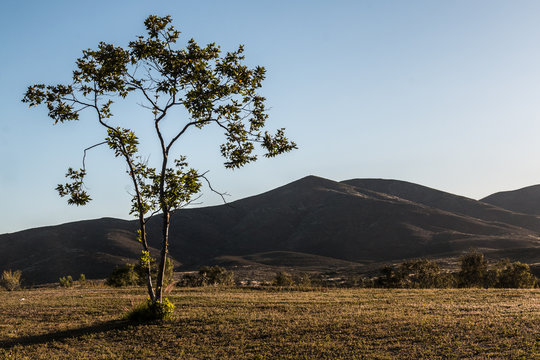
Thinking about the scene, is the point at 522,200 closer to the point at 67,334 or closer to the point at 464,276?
the point at 464,276

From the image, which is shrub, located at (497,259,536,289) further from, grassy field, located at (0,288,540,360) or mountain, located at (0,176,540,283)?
mountain, located at (0,176,540,283)

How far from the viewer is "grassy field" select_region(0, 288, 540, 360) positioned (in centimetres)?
1027

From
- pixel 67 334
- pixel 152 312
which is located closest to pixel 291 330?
pixel 152 312

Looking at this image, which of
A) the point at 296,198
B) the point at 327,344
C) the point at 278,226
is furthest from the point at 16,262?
the point at 327,344

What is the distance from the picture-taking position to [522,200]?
186 metres

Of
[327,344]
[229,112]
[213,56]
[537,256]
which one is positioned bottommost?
[537,256]

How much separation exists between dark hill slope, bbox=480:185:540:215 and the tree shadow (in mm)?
187043

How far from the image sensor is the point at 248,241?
137125 millimetres

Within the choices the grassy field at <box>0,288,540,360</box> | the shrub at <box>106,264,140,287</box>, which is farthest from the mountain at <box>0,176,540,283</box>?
the grassy field at <box>0,288,540,360</box>

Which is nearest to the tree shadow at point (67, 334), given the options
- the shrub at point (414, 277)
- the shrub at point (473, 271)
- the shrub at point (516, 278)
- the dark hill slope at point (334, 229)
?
the shrub at point (414, 277)

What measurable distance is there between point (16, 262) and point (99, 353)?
4032 inches

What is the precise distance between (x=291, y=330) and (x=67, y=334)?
691cm

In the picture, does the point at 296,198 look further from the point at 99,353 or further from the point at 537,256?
the point at 99,353

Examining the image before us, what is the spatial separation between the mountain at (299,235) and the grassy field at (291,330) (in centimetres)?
6899
